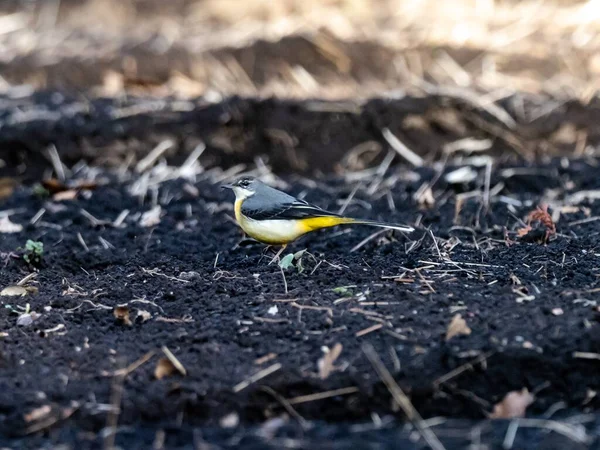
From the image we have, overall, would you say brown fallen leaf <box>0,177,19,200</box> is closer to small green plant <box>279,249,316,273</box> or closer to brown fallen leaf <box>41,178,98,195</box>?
brown fallen leaf <box>41,178,98,195</box>

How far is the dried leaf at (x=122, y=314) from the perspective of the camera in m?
5.39

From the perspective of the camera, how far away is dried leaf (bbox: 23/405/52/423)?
4.35 m

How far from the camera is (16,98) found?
40.2 ft

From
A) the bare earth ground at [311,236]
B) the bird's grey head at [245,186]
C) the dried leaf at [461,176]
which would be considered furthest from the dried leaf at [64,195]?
the dried leaf at [461,176]

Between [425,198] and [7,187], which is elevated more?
[425,198]

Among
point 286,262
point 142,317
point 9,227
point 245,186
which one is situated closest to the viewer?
point 142,317

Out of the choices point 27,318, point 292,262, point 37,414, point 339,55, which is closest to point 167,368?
point 37,414

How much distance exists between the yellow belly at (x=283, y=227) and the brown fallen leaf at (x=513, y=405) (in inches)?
100

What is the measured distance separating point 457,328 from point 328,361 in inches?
31.1

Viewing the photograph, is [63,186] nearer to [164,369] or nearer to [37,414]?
[164,369]

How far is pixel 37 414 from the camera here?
4.36m

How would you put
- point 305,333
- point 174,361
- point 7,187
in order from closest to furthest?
point 174,361 < point 305,333 < point 7,187

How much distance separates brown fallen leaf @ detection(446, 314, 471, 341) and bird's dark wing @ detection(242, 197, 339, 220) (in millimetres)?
2083

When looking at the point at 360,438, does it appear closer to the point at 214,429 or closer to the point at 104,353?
the point at 214,429
